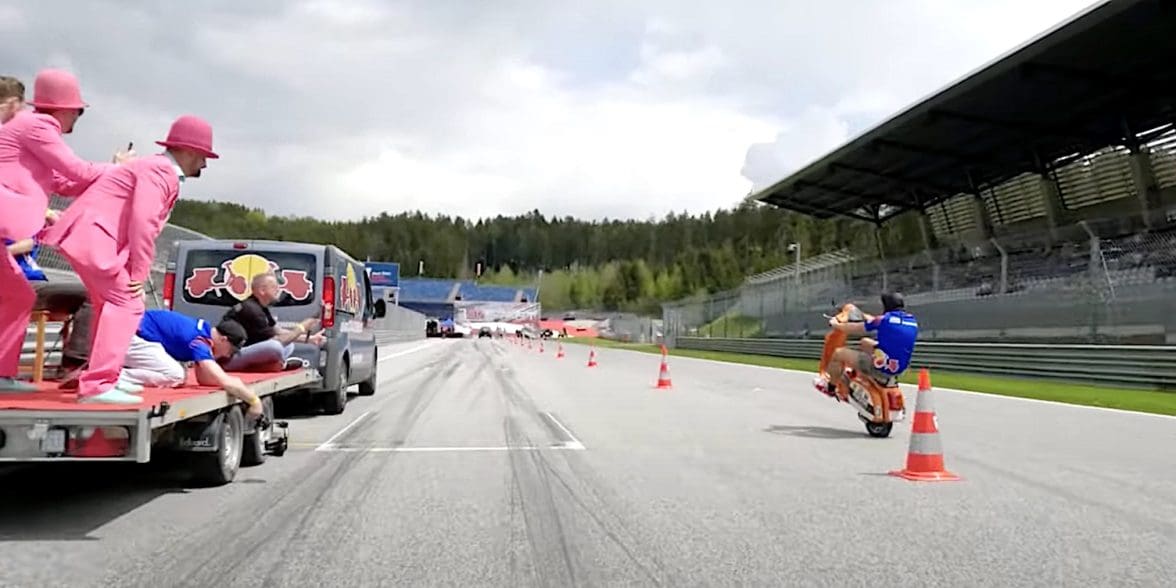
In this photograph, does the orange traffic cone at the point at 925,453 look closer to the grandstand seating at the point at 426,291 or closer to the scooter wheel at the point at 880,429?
the scooter wheel at the point at 880,429

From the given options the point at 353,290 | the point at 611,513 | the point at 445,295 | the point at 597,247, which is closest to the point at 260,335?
the point at 353,290

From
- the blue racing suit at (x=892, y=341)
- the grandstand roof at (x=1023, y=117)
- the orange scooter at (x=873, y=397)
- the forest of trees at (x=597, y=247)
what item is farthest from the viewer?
the forest of trees at (x=597, y=247)

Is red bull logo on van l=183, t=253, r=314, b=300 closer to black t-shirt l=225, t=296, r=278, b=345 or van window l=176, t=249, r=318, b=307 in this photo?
van window l=176, t=249, r=318, b=307

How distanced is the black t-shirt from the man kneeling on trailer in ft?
6.32

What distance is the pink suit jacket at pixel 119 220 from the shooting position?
6.38m

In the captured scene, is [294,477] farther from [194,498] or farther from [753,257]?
[753,257]

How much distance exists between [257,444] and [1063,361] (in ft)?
66.7

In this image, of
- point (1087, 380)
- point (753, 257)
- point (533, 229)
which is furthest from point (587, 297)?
point (1087, 380)

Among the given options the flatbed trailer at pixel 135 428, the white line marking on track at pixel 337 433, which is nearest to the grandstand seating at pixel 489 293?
the white line marking on track at pixel 337 433

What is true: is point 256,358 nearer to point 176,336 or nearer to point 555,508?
point 176,336

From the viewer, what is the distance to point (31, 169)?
6.50 m

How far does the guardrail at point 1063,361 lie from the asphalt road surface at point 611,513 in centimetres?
908

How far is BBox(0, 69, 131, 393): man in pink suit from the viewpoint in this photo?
6418 mm

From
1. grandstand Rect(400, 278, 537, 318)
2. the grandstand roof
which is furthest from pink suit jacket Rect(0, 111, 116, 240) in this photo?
grandstand Rect(400, 278, 537, 318)
